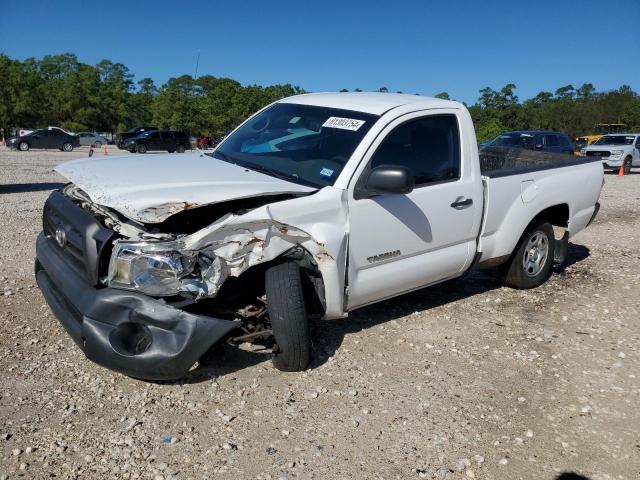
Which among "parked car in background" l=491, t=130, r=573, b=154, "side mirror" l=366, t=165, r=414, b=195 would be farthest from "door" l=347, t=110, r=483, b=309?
"parked car in background" l=491, t=130, r=573, b=154

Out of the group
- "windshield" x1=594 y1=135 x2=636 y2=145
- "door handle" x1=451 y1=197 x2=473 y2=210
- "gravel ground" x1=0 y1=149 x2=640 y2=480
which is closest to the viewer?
"gravel ground" x1=0 y1=149 x2=640 y2=480

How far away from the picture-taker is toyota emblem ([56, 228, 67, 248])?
3640mm

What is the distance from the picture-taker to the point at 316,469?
9.48 feet

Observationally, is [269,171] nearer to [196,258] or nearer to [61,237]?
[196,258]

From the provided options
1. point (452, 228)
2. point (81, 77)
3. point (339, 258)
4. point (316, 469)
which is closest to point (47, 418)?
point (316, 469)

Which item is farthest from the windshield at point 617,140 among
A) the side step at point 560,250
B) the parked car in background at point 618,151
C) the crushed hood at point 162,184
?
the crushed hood at point 162,184

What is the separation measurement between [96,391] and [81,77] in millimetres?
65389

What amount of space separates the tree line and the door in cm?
4379

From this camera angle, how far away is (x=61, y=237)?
371 cm

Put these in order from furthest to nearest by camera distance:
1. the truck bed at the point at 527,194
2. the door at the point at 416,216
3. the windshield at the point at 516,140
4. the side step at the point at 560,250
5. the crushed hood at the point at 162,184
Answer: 1. the windshield at the point at 516,140
2. the side step at the point at 560,250
3. the truck bed at the point at 527,194
4. the door at the point at 416,216
5. the crushed hood at the point at 162,184

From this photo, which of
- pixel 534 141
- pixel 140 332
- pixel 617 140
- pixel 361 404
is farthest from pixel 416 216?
pixel 617 140

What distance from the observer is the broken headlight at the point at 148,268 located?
317 cm

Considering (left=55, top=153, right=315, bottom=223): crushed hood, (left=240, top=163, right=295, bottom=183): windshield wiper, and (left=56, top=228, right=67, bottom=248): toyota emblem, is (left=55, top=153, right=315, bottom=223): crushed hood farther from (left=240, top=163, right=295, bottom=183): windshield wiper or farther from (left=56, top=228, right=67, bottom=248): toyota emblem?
(left=56, top=228, right=67, bottom=248): toyota emblem

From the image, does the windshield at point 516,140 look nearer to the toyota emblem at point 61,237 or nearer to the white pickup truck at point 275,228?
the white pickup truck at point 275,228
